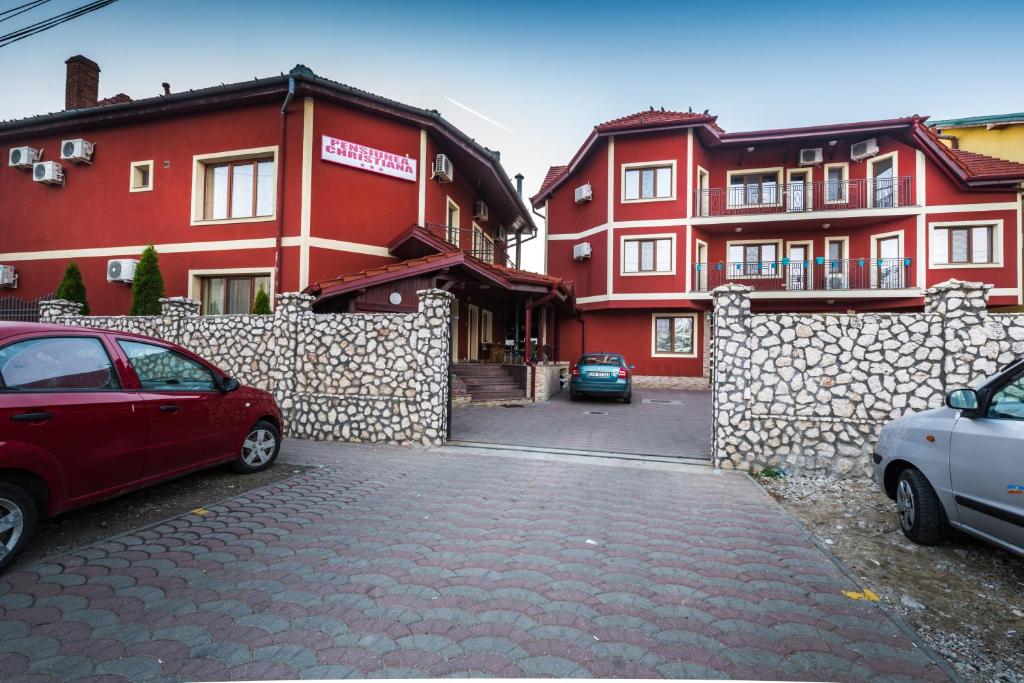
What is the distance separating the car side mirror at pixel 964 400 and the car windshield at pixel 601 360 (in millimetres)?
10400

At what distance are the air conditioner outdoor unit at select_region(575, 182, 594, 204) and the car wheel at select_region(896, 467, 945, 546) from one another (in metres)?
18.2

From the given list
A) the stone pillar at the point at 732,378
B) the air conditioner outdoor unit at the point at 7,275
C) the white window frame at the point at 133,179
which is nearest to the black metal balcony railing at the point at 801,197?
the stone pillar at the point at 732,378

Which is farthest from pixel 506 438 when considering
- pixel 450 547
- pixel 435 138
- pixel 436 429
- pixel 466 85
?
pixel 435 138

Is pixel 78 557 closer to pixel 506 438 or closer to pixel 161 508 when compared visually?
pixel 161 508

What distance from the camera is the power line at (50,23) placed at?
25.2 ft

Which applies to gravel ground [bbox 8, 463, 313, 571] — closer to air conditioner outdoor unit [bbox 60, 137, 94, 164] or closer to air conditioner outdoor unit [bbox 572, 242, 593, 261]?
air conditioner outdoor unit [bbox 60, 137, 94, 164]

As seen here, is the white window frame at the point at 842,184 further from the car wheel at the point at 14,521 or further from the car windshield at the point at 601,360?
the car wheel at the point at 14,521

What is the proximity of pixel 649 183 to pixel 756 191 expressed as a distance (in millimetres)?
4558

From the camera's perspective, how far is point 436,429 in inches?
288

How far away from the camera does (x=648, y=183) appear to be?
63.5 feet

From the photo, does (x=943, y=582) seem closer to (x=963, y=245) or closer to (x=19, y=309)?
(x=19, y=309)

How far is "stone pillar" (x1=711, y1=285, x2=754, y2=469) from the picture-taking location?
6.21 meters

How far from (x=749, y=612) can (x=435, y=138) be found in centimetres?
1483

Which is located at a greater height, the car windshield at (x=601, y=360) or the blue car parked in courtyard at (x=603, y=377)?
the car windshield at (x=601, y=360)
